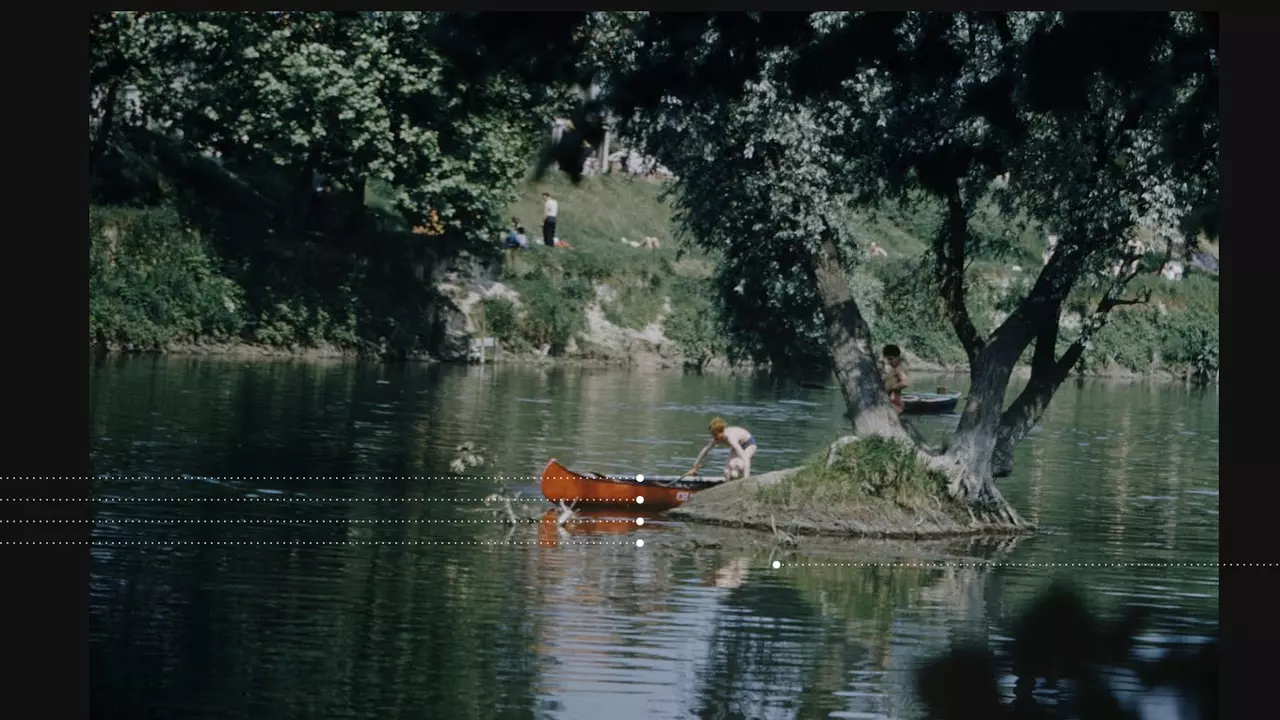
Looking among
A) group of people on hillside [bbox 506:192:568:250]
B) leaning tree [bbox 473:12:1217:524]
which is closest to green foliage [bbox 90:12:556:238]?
group of people on hillside [bbox 506:192:568:250]

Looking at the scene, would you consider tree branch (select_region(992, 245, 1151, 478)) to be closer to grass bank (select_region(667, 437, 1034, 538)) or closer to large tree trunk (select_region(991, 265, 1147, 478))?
large tree trunk (select_region(991, 265, 1147, 478))

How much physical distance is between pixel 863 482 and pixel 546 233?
4476 cm

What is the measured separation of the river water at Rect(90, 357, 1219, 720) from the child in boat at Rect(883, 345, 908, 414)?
9.41ft

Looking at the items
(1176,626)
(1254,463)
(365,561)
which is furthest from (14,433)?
(1176,626)

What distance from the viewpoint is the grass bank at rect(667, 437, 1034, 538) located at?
1054 inches

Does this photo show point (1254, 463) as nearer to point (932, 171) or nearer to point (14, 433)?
point (932, 171)

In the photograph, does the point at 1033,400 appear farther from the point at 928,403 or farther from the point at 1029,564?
the point at 928,403

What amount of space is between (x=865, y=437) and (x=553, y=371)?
3683cm

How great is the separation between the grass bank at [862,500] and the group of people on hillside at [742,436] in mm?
1150

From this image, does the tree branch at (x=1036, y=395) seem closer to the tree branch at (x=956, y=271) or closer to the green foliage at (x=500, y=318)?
the tree branch at (x=956, y=271)

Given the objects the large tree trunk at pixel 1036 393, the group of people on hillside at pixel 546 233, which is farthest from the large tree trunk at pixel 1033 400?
the group of people on hillside at pixel 546 233

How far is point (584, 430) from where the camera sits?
42969 mm

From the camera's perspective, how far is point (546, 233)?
70.9m

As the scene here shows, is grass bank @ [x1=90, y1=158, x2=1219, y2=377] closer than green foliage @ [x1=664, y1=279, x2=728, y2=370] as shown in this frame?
Yes
